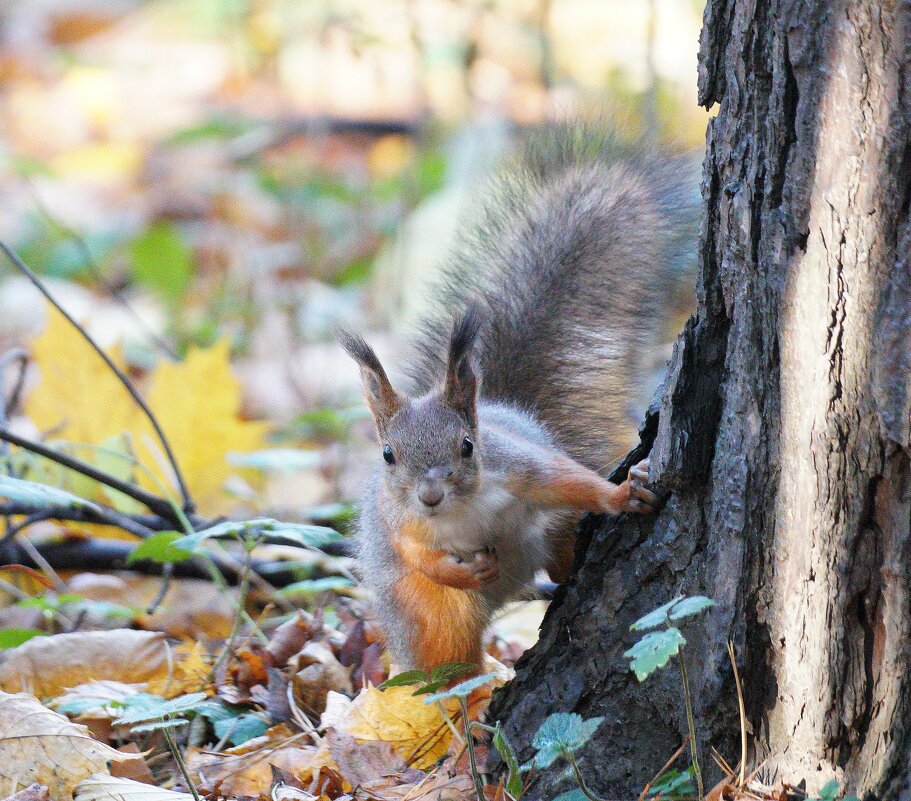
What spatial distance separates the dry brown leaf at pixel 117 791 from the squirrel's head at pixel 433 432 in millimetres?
498

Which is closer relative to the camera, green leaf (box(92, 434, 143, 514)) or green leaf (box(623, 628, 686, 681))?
green leaf (box(623, 628, 686, 681))

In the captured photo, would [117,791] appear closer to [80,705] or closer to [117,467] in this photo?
[80,705]

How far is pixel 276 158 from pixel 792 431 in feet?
15.9

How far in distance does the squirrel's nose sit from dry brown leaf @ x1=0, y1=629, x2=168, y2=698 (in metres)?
0.53

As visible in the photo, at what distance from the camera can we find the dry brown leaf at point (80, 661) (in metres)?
1.77

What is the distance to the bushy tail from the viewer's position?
73.7 inches

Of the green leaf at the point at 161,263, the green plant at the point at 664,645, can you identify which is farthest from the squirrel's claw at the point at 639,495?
the green leaf at the point at 161,263

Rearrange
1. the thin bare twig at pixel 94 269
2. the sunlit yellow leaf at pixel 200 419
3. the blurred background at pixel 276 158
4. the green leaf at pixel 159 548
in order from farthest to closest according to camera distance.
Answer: the blurred background at pixel 276 158 < the thin bare twig at pixel 94 269 < the sunlit yellow leaf at pixel 200 419 < the green leaf at pixel 159 548

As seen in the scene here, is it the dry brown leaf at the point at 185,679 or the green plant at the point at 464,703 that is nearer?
the green plant at the point at 464,703

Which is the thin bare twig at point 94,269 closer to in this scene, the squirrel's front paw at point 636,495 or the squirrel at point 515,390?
the squirrel at point 515,390

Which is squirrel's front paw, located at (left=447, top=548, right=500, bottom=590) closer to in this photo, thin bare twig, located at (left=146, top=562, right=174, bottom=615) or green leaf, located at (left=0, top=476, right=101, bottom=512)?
green leaf, located at (left=0, top=476, right=101, bottom=512)

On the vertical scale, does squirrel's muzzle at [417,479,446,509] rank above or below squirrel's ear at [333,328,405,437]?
below

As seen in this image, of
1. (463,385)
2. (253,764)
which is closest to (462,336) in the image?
(463,385)

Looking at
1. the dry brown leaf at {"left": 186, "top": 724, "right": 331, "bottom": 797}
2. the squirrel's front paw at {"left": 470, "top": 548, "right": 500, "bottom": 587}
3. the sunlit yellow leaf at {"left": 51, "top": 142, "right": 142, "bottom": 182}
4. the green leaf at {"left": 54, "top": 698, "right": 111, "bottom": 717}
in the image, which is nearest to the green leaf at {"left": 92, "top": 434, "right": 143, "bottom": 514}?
the green leaf at {"left": 54, "top": 698, "right": 111, "bottom": 717}
